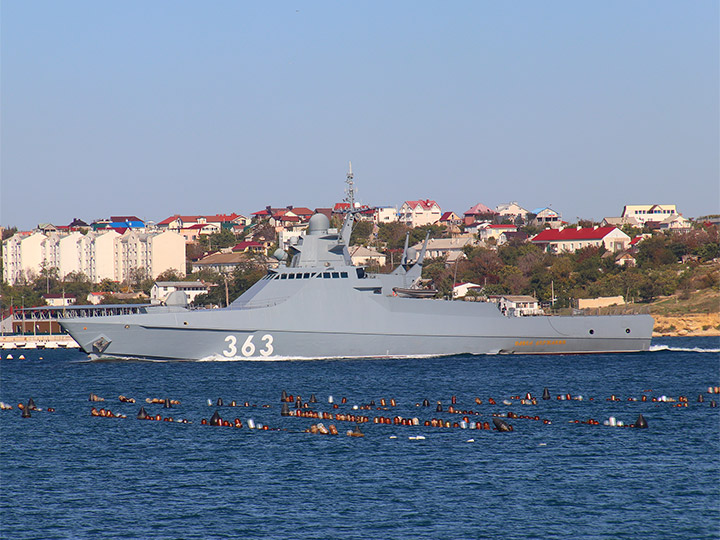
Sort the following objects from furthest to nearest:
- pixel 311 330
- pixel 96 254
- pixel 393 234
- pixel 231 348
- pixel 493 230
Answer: pixel 493 230 → pixel 393 234 → pixel 96 254 → pixel 311 330 → pixel 231 348

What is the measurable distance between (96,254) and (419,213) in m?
61.4

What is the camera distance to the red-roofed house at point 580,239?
4861 inches

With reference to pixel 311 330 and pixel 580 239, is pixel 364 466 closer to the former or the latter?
pixel 311 330

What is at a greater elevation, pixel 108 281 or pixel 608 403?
pixel 108 281

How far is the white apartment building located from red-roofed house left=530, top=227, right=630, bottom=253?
50251mm

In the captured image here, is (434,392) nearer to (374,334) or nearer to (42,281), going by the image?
(374,334)

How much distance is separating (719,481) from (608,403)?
13.0 metres

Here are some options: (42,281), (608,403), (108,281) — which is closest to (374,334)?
(608,403)

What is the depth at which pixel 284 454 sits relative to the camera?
91.9 feet

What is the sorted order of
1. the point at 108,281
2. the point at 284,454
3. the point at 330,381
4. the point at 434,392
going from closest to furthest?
the point at 284,454
the point at 434,392
the point at 330,381
the point at 108,281

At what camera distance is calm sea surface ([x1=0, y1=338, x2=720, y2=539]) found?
21.0m

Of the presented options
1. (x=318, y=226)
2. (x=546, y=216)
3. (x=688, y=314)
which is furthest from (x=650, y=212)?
(x=318, y=226)

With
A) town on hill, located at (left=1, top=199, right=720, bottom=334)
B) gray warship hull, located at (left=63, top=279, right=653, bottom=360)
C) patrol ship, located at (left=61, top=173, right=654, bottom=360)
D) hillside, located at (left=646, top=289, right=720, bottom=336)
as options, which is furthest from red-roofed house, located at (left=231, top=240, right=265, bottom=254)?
gray warship hull, located at (left=63, top=279, right=653, bottom=360)

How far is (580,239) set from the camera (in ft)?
413
